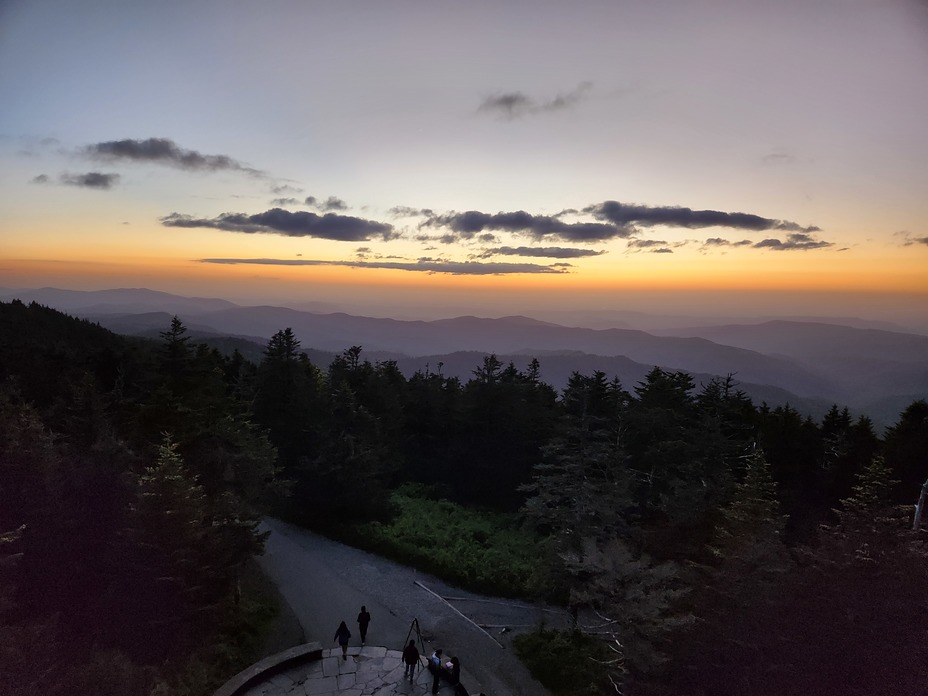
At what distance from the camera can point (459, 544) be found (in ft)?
77.3

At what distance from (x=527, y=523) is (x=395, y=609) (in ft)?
19.7

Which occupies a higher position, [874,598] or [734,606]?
[874,598]

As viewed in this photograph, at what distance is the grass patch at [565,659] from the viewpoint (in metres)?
14.8

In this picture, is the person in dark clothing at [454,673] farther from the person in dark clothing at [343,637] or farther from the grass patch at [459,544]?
the grass patch at [459,544]

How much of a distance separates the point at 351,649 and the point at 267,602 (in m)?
4.95

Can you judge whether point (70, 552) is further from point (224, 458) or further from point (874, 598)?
point (874, 598)

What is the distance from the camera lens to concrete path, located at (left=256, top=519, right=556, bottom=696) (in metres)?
15.7

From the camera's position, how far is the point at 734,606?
1170 centimetres

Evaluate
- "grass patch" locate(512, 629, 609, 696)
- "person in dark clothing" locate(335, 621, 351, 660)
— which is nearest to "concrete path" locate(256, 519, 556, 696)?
"grass patch" locate(512, 629, 609, 696)

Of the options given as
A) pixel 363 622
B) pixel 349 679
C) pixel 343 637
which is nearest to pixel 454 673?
pixel 349 679

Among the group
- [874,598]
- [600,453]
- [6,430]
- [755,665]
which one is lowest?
[755,665]

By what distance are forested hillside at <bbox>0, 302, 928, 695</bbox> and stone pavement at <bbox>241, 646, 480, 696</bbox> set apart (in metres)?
2.56

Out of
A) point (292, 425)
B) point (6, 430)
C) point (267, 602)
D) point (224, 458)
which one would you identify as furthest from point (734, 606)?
point (292, 425)

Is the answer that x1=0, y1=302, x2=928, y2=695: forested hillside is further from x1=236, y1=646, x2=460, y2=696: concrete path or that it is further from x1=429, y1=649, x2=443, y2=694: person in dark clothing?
x1=429, y1=649, x2=443, y2=694: person in dark clothing
